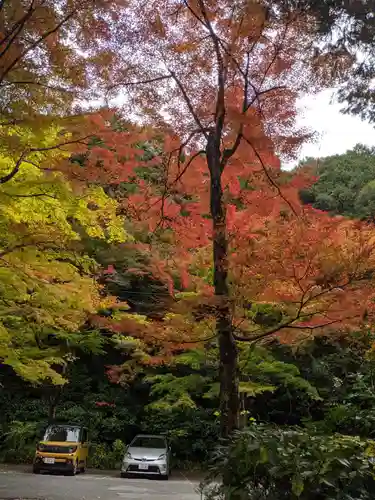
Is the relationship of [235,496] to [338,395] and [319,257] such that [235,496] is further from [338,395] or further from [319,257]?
[338,395]

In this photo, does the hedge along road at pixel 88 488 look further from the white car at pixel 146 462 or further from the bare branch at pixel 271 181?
the bare branch at pixel 271 181

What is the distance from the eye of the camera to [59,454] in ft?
44.7

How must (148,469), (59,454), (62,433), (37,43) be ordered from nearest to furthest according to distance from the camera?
(37,43)
(59,454)
(148,469)
(62,433)

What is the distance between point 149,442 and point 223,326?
11.1 meters

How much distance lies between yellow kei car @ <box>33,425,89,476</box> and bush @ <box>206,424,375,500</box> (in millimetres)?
10052

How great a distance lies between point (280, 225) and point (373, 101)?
2133 millimetres

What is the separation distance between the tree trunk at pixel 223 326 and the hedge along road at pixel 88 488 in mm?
5552

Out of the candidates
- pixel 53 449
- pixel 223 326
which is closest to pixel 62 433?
pixel 53 449

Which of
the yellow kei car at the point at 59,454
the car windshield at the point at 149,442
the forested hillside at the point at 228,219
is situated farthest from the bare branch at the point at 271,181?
the car windshield at the point at 149,442

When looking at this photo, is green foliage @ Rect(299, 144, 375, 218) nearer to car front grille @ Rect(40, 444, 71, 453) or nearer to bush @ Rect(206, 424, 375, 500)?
car front grille @ Rect(40, 444, 71, 453)

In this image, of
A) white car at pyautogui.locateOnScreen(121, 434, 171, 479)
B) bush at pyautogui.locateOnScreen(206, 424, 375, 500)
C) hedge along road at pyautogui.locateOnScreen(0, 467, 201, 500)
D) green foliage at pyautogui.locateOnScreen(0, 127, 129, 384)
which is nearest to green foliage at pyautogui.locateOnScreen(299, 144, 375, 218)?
white car at pyautogui.locateOnScreen(121, 434, 171, 479)

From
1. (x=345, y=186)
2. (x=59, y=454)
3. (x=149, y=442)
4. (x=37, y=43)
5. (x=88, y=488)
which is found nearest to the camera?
(x=37, y=43)

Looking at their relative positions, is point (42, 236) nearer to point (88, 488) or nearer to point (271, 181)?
point (271, 181)

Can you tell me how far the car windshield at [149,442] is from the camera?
49.8 ft
